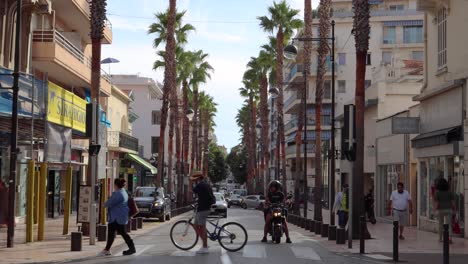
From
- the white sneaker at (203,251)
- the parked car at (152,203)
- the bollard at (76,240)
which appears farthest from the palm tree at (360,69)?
the parked car at (152,203)

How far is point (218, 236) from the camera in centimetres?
1734

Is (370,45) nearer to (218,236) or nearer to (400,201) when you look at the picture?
(400,201)

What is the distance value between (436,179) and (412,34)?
5284 cm

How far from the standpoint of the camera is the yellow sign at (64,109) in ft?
78.2

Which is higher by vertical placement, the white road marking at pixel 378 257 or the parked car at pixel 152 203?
the parked car at pixel 152 203

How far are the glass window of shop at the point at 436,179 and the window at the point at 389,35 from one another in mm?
47784

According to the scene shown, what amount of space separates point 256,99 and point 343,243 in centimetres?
6291

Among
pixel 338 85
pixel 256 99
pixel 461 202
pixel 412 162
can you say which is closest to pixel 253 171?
pixel 256 99

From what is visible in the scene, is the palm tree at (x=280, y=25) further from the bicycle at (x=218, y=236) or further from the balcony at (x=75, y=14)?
the bicycle at (x=218, y=236)

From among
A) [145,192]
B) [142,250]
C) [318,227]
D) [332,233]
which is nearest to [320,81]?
[318,227]

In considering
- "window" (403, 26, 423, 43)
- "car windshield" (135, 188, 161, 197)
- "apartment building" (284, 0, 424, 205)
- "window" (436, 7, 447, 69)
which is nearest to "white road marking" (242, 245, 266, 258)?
"window" (436, 7, 447, 69)

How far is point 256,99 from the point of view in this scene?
83.3 m

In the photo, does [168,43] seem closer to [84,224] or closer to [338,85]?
[84,224]

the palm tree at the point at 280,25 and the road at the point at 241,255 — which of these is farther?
the palm tree at the point at 280,25
